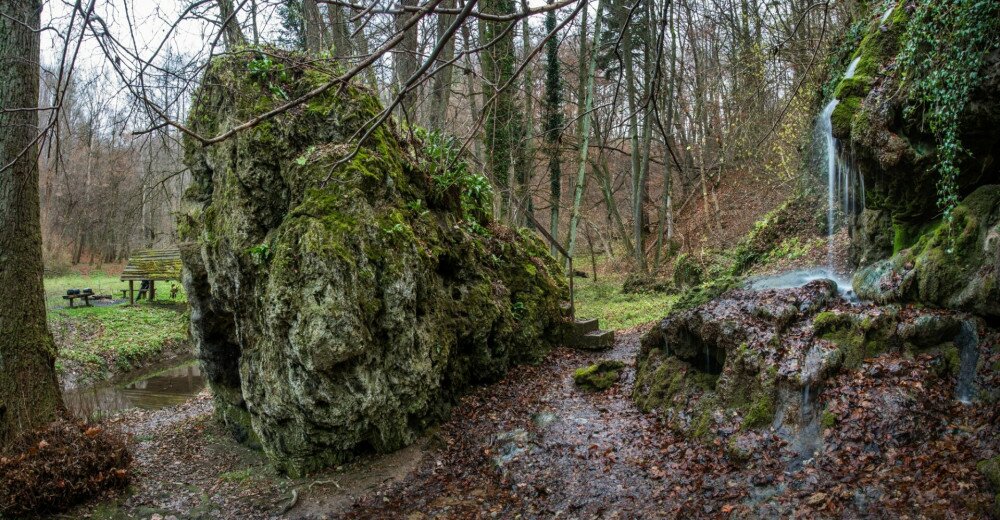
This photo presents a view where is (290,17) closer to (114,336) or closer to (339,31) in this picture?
(339,31)

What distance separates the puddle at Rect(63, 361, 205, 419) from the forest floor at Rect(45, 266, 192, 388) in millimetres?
517

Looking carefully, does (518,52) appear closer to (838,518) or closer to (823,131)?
(823,131)

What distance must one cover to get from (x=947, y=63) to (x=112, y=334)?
17113 mm

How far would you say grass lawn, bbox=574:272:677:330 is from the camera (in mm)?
11973

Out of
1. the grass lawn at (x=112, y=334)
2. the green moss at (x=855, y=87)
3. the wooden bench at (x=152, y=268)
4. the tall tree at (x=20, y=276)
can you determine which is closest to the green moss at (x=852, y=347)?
the green moss at (x=855, y=87)

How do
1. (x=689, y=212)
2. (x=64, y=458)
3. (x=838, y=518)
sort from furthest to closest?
1. (x=689, y=212)
2. (x=64, y=458)
3. (x=838, y=518)

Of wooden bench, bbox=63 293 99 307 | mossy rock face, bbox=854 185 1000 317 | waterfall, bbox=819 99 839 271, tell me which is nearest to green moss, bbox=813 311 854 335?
mossy rock face, bbox=854 185 1000 317

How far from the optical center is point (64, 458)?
5930 millimetres

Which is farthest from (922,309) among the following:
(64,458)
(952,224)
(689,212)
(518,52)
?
(689,212)

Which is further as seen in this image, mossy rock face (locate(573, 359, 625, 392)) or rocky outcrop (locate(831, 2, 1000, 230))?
mossy rock face (locate(573, 359, 625, 392))

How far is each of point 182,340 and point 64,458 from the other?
1045 cm

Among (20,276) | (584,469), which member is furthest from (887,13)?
(20,276)

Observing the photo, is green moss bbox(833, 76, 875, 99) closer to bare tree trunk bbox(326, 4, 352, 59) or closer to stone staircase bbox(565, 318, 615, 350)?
stone staircase bbox(565, 318, 615, 350)

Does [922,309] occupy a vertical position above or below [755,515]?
above
